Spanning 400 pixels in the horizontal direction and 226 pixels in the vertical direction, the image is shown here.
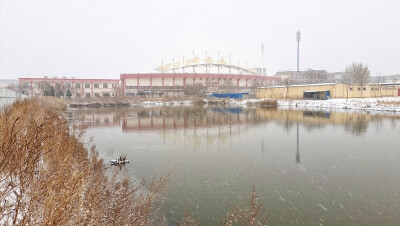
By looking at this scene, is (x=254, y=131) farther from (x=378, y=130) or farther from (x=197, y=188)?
(x=197, y=188)

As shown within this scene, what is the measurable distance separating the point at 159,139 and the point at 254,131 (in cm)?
611

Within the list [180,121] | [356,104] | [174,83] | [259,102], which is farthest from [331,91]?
[174,83]

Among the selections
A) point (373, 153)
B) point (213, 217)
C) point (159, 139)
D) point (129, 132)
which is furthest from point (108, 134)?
point (373, 153)

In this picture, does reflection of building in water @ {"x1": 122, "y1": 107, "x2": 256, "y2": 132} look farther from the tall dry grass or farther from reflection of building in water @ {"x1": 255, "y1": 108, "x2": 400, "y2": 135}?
the tall dry grass

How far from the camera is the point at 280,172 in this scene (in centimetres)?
888

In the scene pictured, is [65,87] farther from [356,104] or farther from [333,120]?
[333,120]

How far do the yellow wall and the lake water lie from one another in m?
32.2

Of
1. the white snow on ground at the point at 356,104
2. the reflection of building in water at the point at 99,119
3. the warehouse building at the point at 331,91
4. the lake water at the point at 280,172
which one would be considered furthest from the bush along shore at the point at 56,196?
the warehouse building at the point at 331,91

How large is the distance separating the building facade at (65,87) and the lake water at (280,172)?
181 feet

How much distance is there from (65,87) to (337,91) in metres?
58.7

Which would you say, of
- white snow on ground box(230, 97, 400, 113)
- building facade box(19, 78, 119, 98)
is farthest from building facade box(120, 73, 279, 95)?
white snow on ground box(230, 97, 400, 113)

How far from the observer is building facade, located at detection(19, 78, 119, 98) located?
63656mm

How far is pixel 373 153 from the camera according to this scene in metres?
11.1

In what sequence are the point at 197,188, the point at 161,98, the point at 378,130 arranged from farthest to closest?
1. the point at 161,98
2. the point at 378,130
3. the point at 197,188
